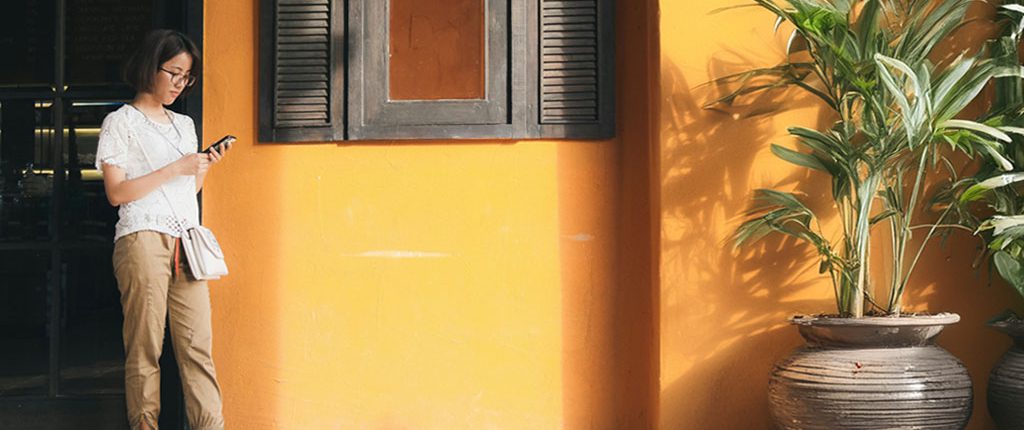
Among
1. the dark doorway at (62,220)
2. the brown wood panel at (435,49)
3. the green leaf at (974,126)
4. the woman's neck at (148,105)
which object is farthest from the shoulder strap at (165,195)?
the green leaf at (974,126)

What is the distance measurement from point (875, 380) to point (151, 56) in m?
2.13

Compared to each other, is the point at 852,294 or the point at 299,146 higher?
the point at 299,146

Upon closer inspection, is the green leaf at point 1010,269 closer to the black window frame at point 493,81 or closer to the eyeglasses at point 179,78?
the black window frame at point 493,81

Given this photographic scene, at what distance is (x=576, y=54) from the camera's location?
3.36m

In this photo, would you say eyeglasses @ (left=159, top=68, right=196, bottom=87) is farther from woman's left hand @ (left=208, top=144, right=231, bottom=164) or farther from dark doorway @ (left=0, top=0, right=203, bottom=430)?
dark doorway @ (left=0, top=0, right=203, bottom=430)

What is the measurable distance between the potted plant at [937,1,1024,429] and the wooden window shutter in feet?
6.13

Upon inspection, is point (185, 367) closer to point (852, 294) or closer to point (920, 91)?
point (852, 294)

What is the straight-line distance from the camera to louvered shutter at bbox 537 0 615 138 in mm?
3346

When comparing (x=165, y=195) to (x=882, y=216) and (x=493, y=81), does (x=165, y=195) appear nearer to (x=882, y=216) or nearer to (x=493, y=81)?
(x=493, y=81)

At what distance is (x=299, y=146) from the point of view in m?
3.37

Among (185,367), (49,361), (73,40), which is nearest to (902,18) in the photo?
(185,367)

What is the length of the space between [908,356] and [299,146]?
192 centimetres

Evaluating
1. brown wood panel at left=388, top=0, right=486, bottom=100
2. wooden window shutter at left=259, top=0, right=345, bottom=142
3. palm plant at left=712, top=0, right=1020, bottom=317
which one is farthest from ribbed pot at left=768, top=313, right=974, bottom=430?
wooden window shutter at left=259, top=0, right=345, bottom=142

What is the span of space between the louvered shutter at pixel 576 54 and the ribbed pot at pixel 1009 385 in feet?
4.41
